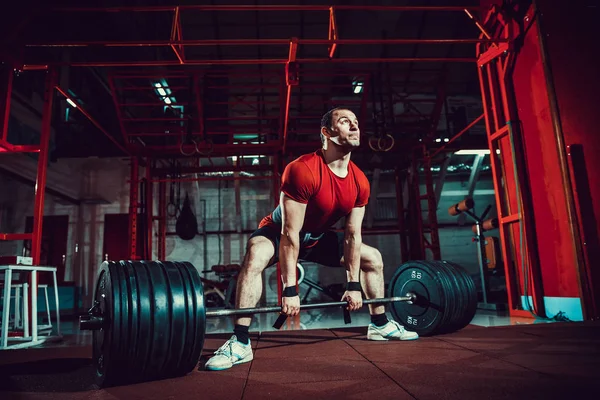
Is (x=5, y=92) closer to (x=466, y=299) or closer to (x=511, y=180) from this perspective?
(x=466, y=299)

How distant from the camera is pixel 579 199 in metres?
3.11

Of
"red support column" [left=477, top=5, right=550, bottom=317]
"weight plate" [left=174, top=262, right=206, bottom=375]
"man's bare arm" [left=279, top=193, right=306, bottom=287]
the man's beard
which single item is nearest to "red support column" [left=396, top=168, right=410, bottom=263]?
"red support column" [left=477, top=5, right=550, bottom=317]

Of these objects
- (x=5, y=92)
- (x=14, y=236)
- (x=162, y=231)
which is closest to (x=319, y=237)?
(x=14, y=236)

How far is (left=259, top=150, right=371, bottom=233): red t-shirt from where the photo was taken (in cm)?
204

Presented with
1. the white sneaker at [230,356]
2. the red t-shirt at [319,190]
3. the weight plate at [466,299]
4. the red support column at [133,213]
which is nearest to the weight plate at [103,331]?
the white sneaker at [230,356]

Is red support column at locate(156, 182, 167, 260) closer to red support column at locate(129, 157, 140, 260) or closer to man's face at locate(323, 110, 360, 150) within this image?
red support column at locate(129, 157, 140, 260)

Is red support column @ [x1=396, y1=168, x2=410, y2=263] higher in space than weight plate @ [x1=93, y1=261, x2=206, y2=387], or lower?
higher

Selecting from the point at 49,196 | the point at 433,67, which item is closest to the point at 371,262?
the point at 433,67

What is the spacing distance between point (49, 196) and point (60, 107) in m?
2.10

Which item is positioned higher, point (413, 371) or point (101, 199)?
point (101, 199)

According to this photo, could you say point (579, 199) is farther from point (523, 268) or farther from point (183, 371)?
point (183, 371)

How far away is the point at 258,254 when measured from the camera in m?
2.10

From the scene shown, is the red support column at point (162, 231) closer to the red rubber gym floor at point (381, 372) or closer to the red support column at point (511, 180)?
the red rubber gym floor at point (381, 372)

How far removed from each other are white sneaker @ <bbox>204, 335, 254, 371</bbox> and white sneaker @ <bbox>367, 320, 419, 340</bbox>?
0.86 m
